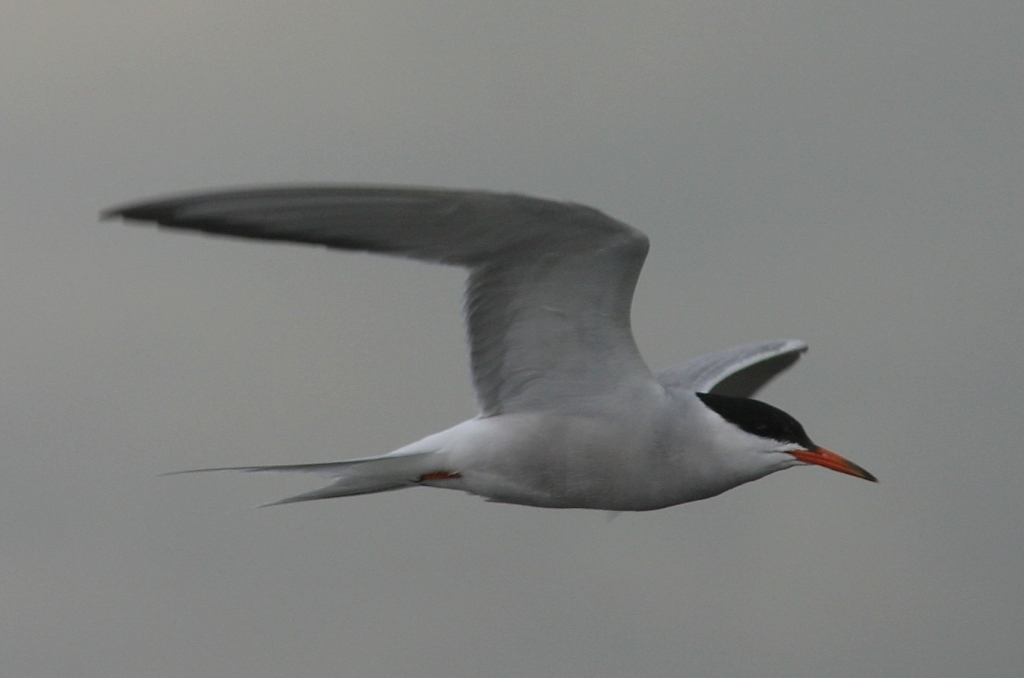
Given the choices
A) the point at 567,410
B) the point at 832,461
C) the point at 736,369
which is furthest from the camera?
the point at 736,369

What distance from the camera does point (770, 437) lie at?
7070mm

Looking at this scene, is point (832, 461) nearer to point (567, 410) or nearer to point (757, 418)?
point (757, 418)

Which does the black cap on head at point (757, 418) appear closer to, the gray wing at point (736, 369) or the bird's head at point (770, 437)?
the bird's head at point (770, 437)

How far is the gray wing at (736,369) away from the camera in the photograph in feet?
29.0

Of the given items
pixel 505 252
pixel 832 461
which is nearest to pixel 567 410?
pixel 505 252

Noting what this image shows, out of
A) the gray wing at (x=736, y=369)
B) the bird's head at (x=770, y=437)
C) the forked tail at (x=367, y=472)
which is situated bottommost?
the forked tail at (x=367, y=472)

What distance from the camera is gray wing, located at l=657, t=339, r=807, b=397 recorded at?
885 centimetres

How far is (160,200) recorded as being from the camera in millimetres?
4820

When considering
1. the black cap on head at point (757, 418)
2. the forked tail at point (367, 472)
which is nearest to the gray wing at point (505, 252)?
the forked tail at point (367, 472)

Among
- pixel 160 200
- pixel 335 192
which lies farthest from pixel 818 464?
pixel 160 200

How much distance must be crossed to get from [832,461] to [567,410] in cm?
159

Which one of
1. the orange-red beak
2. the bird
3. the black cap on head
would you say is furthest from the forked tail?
the orange-red beak

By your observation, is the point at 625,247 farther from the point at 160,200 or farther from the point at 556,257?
the point at 160,200

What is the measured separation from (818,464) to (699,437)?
0.85 m
